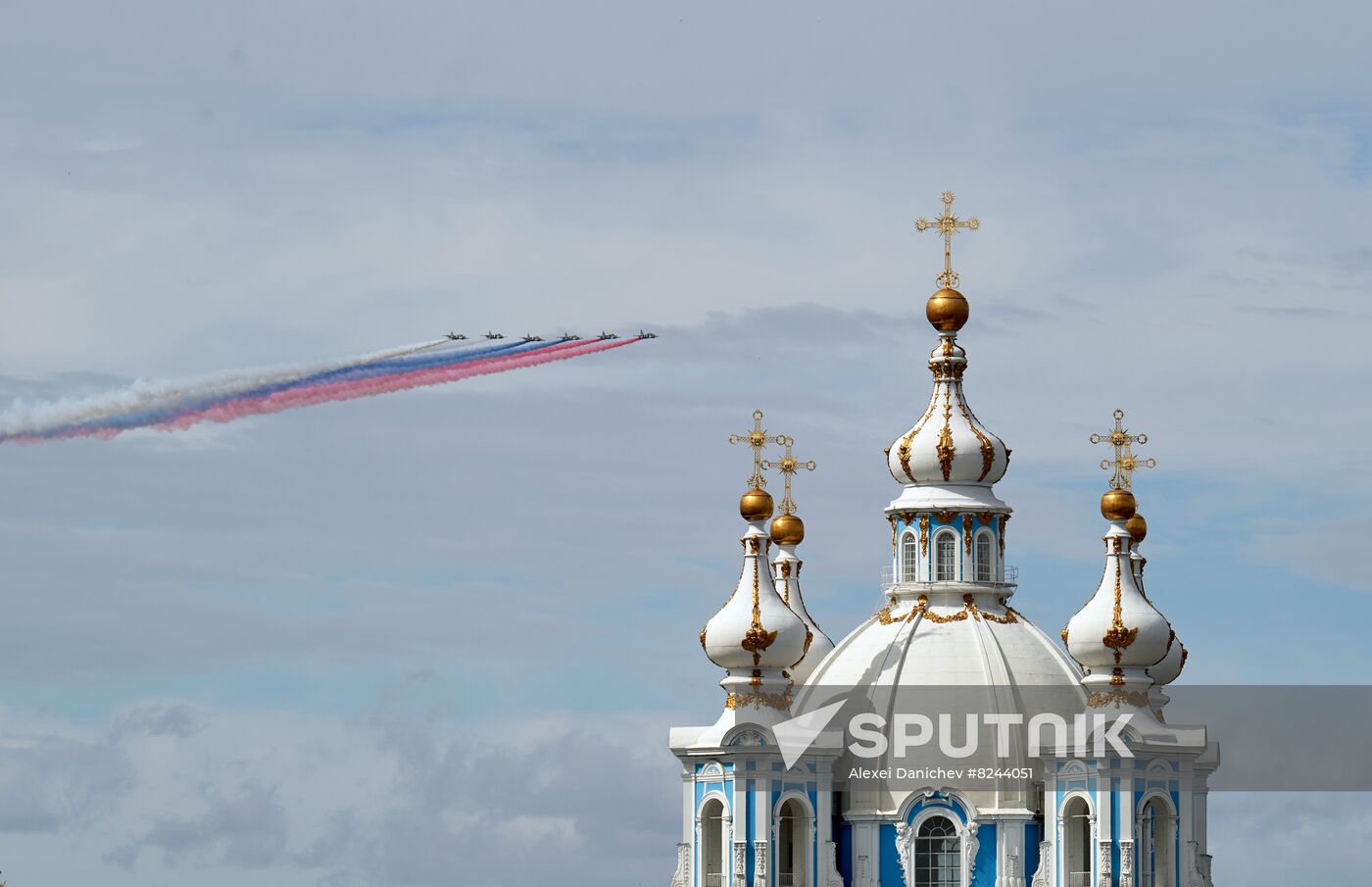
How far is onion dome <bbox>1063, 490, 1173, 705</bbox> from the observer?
128m

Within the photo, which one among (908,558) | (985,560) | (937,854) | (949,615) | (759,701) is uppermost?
(908,558)

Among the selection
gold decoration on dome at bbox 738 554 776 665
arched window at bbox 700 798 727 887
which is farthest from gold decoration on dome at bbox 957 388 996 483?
arched window at bbox 700 798 727 887

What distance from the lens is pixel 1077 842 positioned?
127438mm

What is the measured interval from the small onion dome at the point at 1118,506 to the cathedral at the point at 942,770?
4cm

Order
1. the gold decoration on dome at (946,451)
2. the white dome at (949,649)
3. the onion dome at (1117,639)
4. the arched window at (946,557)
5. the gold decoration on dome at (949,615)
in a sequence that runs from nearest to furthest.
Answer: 1. the onion dome at (1117,639)
2. the white dome at (949,649)
3. the gold decoration on dome at (949,615)
4. the arched window at (946,557)
5. the gold decoration on dome at (946,451)

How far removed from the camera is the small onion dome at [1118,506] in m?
131

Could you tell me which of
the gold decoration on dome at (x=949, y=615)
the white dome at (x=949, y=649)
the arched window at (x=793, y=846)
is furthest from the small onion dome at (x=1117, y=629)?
the arched window at (x=793, y=846)

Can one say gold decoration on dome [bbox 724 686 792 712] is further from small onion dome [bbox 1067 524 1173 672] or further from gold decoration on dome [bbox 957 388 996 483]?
gold decoration on dome [bbox 957 388 996 483]

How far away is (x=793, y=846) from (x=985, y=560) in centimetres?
1171

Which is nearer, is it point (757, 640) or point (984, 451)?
point (757, 640)

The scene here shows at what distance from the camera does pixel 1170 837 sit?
5054 inches

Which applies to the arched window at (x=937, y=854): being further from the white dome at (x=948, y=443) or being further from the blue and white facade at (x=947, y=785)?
the white dome at (x=948, y=443)

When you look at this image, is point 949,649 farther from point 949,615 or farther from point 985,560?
point 985,560

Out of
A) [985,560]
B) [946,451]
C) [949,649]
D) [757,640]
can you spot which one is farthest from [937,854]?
[946,451]
